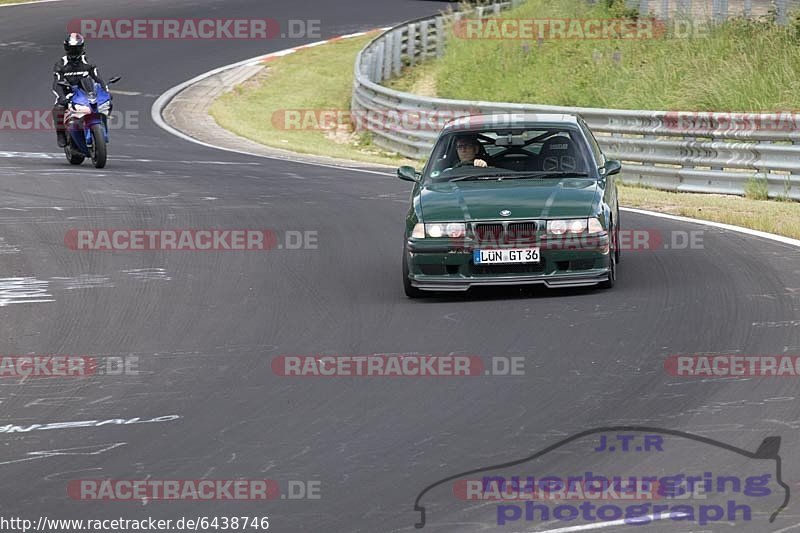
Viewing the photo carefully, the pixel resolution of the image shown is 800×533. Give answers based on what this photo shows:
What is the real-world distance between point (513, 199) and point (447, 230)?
0.59m

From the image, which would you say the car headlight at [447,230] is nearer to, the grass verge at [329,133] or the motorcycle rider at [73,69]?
the grass verge at [329,133]

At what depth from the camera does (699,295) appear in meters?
10.7

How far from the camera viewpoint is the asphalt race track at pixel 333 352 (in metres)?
6.50

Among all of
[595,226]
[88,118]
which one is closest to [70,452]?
[595,226]

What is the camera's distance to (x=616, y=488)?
20.1 ft

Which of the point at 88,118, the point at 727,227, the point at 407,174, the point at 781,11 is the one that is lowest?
the point at 88,118

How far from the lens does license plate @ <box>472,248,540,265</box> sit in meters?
10.7

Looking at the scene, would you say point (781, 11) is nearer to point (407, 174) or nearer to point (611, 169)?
point (611, 169)

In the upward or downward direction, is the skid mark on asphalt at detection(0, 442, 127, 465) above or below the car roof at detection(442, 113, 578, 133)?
below

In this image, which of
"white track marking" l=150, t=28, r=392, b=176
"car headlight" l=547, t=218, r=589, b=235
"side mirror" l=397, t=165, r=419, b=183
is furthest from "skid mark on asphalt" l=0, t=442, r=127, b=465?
"white track marking" l=150, t=28, r=392, b=176

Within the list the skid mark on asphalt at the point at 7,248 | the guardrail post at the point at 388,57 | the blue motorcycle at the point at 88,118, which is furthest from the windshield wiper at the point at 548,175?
the guardrail post at the point at 388,57

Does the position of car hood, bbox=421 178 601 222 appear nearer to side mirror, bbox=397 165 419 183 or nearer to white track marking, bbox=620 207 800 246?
side mirror, bbox=397 165 419 183

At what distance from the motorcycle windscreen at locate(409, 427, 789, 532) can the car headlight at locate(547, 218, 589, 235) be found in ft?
12.9

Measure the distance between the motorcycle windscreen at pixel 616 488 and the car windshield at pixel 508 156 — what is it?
5.11 meters
